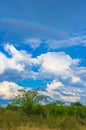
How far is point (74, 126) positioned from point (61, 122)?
169 cm

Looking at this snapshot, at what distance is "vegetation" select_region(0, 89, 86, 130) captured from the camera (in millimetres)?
33869

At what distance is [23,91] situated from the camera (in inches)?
2000

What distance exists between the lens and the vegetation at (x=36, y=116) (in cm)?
3387

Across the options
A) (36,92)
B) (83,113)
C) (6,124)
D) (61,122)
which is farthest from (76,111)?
(6,124)

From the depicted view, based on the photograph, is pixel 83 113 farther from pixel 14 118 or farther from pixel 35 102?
pixel 14 118

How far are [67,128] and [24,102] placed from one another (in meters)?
14.9

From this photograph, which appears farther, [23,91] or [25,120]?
[23,91]

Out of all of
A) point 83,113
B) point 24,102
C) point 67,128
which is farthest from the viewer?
point 83,113

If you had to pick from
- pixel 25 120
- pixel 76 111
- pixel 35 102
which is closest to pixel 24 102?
pixel 35 102

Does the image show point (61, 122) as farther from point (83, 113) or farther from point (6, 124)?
point (83, 113)

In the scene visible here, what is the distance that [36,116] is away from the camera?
143ft

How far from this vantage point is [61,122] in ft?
123

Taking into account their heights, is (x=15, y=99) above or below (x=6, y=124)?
above

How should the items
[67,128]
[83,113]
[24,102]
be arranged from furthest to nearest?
[83,113]
[24,102]
[67,128]
